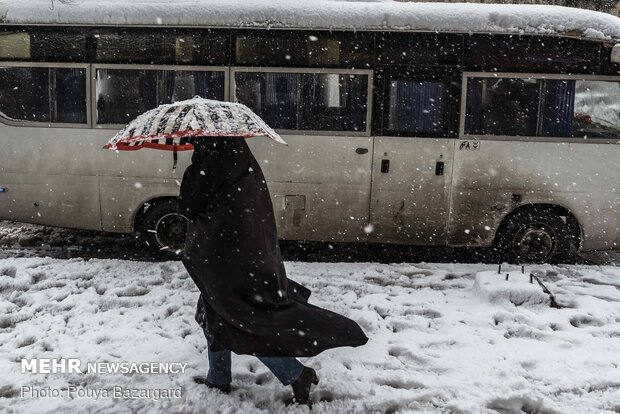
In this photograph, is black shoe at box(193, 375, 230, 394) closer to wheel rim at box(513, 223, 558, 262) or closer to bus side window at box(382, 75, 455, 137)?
bus side window at box(382, 75, 455, 137)

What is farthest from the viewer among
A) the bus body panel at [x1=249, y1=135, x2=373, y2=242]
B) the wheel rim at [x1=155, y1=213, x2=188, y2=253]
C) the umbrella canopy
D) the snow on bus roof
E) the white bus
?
the wheel rim at [x1=155, y1=213, x2=188, y2=253]

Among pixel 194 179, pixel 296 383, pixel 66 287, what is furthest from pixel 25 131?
pixel 296 383

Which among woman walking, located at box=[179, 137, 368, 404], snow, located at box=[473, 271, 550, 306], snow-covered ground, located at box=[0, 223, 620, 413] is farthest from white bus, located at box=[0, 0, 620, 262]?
woman walking, located at box=[179, 137, 368, 404]

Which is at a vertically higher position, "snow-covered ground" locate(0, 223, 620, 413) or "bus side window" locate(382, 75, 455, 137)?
"bus side window" locate(382, 75, 455, 137)

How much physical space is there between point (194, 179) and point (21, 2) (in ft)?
17.1

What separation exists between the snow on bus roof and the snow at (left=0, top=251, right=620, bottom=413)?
286cm

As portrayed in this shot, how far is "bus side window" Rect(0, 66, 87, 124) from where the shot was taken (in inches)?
265

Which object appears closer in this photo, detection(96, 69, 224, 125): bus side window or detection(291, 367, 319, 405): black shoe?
detection(291, 367, 319, 405): black shoe

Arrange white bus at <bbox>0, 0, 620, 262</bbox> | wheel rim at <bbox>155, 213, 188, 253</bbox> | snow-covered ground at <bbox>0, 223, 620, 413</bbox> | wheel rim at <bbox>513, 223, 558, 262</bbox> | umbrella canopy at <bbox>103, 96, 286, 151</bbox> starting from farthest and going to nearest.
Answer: wheel rim at <bbox>155, 213, 188, 253</bbox> < wheel rim at <bbox>513, 223, 558, 262</bbox> < white bus at <bbox>0, 0, 620, 262</bbox> < snow-covered ground at <bbox>0, 223, 620, 413</bbox> < umbrella canopy at <bbox>103, 96, 286, 151</bbox>

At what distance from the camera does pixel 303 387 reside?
3.45 metres

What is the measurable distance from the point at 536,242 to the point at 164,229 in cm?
477

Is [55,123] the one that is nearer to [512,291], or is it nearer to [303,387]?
[303,387]

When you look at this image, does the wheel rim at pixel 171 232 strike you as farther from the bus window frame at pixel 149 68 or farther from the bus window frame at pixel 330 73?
the bus window frame at pixel 330 73

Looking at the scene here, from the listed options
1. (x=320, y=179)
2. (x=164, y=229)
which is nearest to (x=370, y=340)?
(x=320, y=179)
